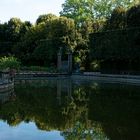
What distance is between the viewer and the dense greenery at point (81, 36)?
52.8m

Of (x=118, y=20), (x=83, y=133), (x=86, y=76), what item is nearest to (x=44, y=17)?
(x=118, y=20)

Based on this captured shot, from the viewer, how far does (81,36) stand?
65438 millimetres

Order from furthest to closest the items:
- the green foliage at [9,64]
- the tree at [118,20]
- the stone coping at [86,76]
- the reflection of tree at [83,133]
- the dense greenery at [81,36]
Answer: the green foliage at [9,64], the tree at [118,20], the dense greenery at [81,36], the stone coping at [86,76], the reflection of tree at [83,133]

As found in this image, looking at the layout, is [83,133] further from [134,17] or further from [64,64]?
[64,64]

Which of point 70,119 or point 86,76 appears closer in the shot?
point 70,119

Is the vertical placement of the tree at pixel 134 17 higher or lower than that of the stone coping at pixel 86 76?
higher

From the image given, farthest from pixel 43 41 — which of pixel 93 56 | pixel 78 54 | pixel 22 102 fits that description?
pixel 22 102

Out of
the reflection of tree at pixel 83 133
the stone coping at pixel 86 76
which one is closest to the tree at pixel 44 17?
the stone coping at pixel 86 76

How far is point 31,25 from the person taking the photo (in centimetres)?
7706

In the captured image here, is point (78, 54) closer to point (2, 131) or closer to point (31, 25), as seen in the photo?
point (31, 25)

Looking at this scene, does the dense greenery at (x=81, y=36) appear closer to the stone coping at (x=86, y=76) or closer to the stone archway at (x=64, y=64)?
the stone archway at (x=64, y=64)

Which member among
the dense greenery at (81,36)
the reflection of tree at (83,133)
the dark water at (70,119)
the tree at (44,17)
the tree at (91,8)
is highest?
the tree at (91,8)

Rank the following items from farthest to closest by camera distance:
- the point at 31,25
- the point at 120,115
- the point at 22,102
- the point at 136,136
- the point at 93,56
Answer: the point at 31,25 < the point at 93,56 < the point at 22,102 < the point at 120,115 < the point at 136,136

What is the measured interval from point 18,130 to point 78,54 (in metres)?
48.5
